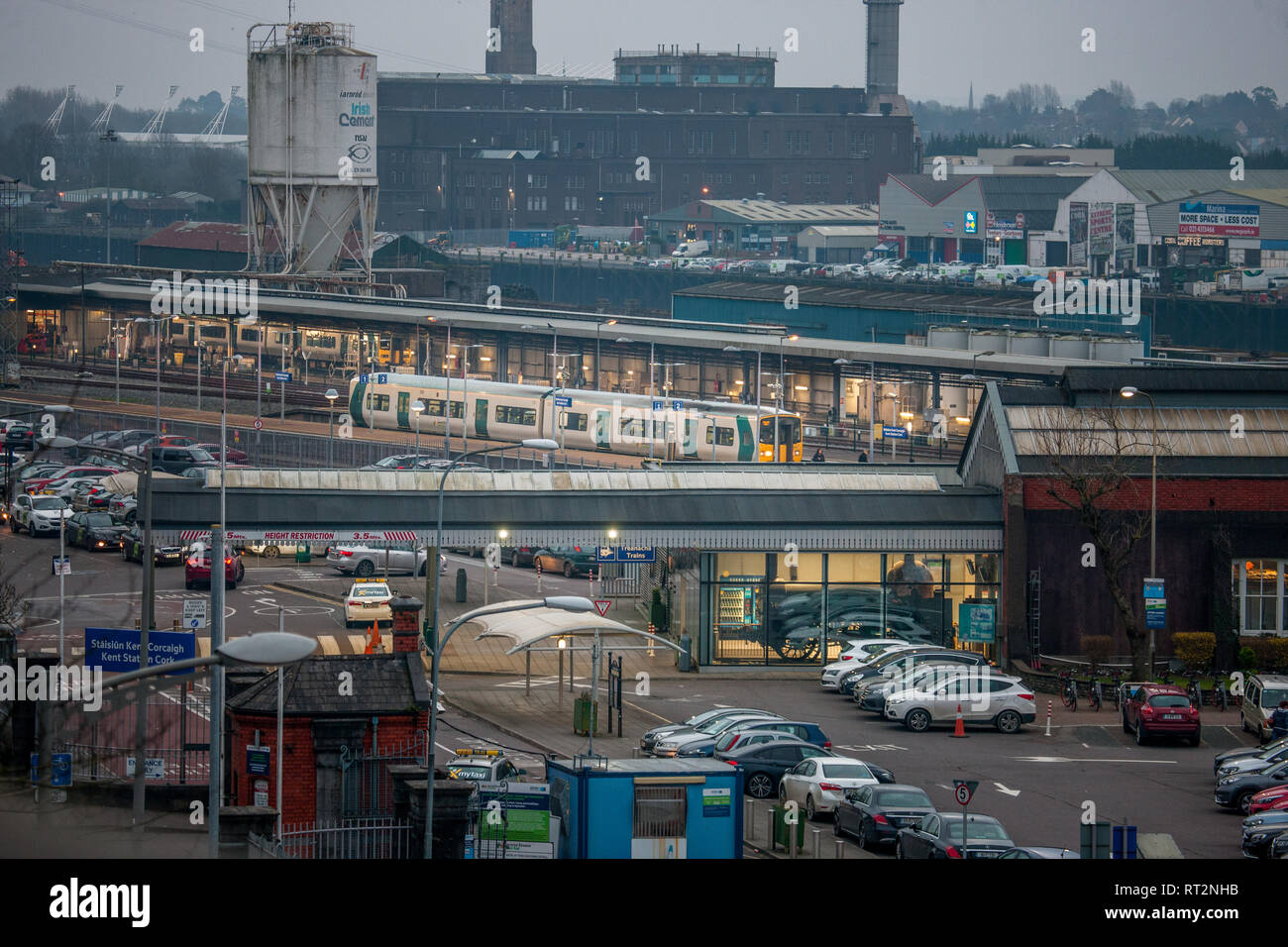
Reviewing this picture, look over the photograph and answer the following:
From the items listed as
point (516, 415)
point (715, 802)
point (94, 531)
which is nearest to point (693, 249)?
point (516, 415)

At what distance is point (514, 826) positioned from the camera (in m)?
23.2

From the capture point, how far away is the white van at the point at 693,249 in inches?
6442

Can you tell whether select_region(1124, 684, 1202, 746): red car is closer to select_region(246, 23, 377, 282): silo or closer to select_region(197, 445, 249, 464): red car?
select_region(197, 445, 249, 464): red car

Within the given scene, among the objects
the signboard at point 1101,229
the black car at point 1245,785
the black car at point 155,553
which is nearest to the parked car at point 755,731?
the black car at point 1245,785

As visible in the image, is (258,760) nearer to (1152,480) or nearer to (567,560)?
(1152,480)

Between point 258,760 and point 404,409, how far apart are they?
49172 millimetres

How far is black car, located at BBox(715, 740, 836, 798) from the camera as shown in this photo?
29.7m

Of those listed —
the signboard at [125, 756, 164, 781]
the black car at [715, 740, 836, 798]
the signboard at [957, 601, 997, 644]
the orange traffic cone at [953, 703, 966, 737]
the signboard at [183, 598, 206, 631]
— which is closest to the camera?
the signboard at [125, 756, 164, 781]

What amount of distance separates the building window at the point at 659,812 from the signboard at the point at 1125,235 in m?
121

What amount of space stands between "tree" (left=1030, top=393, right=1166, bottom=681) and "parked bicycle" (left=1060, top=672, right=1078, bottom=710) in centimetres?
148

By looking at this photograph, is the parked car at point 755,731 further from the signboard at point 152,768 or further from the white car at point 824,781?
the signboard at point 152,768

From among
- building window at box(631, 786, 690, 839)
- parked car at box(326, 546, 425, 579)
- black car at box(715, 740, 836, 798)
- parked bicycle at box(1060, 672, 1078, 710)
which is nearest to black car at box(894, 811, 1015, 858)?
building window at box(631, 786, 690, 839)
